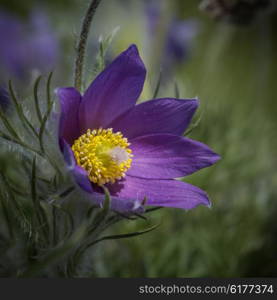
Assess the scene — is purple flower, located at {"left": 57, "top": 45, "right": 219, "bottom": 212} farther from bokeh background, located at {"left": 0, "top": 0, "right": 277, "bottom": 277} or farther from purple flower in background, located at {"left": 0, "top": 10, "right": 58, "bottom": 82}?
purple flower in background, located at {"left": 0, "top": 10, "right": 58, "bottom": 82}

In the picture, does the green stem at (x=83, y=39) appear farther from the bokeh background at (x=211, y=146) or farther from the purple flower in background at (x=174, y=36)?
the purple flower in background at (x=174, y=36)

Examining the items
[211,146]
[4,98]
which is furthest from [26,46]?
[4,98]

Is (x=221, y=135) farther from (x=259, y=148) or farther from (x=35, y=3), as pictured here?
(x=35, y=3)

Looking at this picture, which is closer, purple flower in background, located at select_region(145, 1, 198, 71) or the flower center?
the flower center

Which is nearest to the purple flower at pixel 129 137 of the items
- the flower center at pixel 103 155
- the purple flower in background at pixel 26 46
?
the flower center at pixel 103 155

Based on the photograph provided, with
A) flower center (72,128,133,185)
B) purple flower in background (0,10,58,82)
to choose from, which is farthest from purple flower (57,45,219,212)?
purple flower in background (0,10,58,82)
